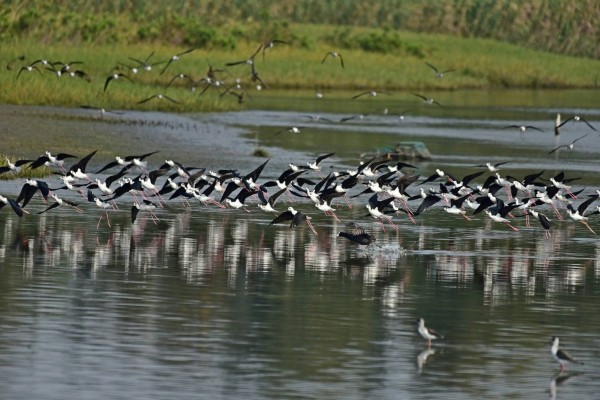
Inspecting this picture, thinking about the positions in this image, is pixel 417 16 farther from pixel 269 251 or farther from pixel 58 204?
pixel 269 251

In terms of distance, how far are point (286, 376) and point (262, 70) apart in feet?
195

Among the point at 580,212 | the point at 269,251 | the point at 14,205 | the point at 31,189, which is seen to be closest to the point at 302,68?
the point at 580,212

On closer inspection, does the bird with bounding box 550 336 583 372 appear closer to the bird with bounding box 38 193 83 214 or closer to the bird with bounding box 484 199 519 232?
the bird with bounding box 484 199 519 232

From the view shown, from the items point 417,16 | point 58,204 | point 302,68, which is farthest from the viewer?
point 417,16

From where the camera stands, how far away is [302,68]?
7419cm

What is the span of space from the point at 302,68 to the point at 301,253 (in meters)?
53.1

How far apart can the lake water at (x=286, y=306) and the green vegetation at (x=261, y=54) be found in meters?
23.1

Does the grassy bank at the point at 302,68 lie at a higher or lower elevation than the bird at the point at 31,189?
higher

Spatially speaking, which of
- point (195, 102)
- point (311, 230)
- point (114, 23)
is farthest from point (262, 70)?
point (311, 230)

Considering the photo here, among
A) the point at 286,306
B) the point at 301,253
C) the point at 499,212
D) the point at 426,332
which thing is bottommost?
the point at 426,332

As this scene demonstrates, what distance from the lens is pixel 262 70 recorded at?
238ft

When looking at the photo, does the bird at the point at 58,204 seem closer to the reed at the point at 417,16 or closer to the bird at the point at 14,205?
the bird at the point at 14,205

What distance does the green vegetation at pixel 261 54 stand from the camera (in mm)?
52750

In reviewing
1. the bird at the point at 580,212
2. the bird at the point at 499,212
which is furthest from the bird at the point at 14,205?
the bird at the point at 580,212
